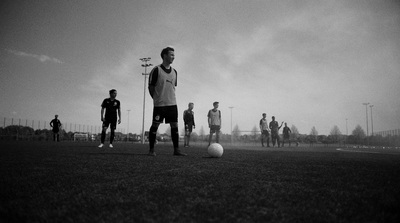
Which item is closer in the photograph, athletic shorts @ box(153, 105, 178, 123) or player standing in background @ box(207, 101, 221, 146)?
athletic shorts @ box(153, 105, 178, 123)

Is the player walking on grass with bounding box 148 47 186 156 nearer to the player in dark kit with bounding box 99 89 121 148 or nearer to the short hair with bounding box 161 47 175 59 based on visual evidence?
the short hair with bounding box 161 47 175 59

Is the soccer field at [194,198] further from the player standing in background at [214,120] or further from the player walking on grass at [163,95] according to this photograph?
Result: the player standing in background at [214,120]

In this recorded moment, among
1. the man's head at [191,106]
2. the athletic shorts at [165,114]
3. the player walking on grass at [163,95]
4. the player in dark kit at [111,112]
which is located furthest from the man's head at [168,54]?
the man's head at [191,106]

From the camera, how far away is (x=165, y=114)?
18.6ft

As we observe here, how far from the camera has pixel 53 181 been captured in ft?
7.68

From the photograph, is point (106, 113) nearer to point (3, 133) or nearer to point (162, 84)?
point (162, 84)

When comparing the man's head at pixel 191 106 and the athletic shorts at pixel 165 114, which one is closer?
the athletic shorts at pixel 165 114

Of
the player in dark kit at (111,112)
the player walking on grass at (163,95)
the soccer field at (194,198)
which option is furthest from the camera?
the player in dark kit at (111,112)

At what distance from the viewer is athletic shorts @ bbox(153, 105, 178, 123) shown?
5.64 m

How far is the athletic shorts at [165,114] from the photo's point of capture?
18.5 feet

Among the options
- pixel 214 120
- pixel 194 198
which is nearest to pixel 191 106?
pixel 214 120

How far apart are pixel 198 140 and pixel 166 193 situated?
59.2 meters

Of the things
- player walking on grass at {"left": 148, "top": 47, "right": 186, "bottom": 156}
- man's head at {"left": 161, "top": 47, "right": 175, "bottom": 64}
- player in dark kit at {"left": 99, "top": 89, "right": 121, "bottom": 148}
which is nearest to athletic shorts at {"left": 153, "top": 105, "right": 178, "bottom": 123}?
player walking on grass at {"left": 148, "top": 47, "right": 186, "bottom": 156}

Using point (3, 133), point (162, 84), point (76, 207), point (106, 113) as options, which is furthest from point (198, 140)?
point (76, 207)
